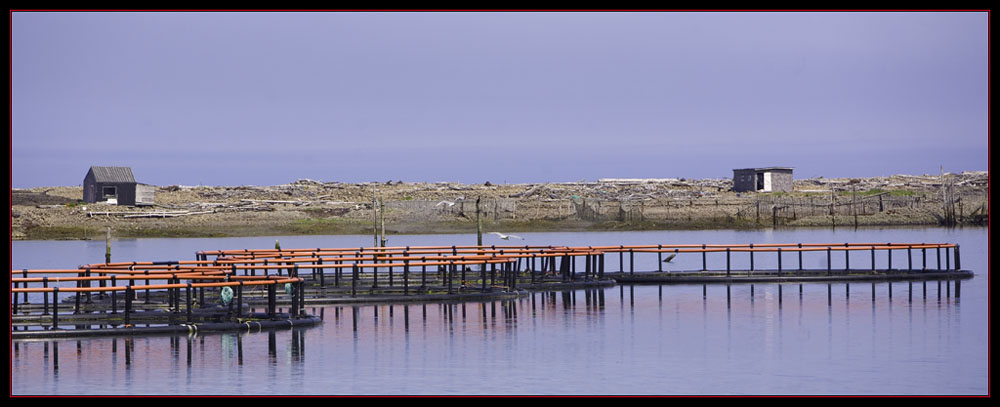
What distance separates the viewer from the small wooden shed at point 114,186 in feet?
341

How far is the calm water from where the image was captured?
22.9 meters

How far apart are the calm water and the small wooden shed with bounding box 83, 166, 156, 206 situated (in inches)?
2832

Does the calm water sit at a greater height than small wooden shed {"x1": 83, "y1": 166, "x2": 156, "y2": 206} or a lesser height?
lesser

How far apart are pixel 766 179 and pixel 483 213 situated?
92.0ft

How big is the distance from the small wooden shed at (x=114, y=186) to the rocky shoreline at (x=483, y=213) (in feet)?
3.34

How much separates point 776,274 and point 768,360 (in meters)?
19.4

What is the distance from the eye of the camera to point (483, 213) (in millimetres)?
106438

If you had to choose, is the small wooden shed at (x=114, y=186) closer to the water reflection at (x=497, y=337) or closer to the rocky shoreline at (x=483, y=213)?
the rocky shoreline at (x=483, y=213)

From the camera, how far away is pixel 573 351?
2725 cm

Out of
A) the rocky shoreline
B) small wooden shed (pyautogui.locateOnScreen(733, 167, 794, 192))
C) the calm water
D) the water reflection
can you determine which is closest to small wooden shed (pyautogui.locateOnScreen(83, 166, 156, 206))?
the rocky shoreline

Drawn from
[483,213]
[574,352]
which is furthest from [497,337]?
[483,213]

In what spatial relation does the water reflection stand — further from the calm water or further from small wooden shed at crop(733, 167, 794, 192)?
small wooden shed at crop(733, 167, 794, 192)
